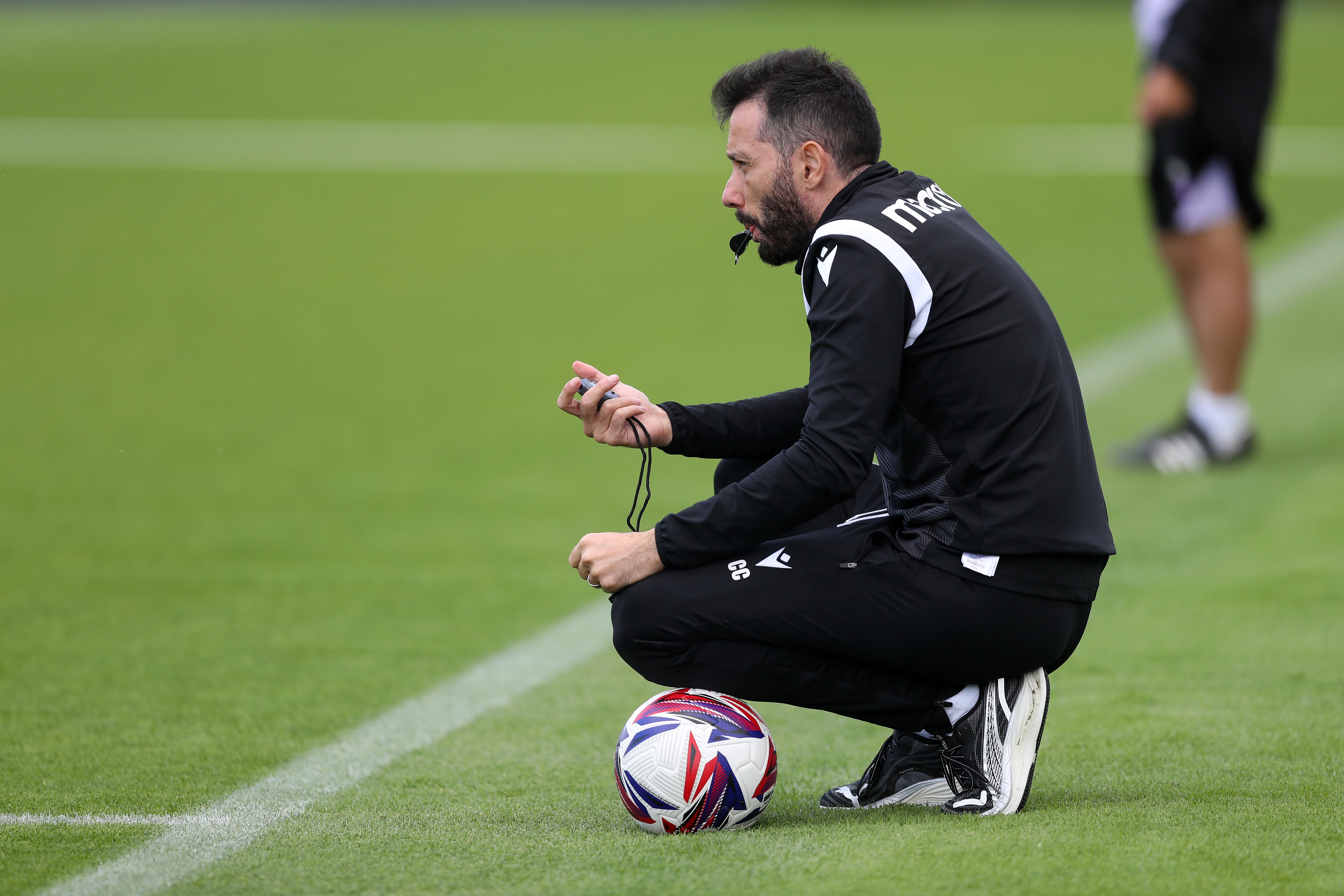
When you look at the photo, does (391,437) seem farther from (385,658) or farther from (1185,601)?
(1185,601)

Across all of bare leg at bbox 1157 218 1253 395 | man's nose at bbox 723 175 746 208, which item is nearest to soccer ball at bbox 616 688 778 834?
man's nose at bbox 723 175 746 208

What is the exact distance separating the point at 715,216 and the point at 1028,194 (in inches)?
114

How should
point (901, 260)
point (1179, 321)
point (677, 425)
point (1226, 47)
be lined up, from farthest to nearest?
point (1179, 321) < point (1226, 47) < point (677, 425) < point (901, 260)

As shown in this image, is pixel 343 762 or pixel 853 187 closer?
pixel 853 187

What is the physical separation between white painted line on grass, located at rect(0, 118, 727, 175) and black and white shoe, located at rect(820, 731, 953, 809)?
13780 millimetres

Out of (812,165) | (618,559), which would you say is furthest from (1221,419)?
(618,559)

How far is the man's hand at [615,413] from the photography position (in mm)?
3441

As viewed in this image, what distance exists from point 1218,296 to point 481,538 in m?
3.35

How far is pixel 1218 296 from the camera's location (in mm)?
6992

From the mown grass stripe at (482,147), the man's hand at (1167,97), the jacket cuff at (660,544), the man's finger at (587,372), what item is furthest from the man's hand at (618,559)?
the mown grass stripe at (482,147)

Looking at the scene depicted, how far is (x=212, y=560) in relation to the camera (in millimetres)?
5562

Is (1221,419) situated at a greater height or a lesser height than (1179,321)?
lesser

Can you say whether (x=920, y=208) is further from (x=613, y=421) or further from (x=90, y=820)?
(x=90, y=820)

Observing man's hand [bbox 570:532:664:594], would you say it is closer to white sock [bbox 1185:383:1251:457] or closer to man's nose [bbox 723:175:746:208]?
man's nose [bbox 723:175:746:208]
